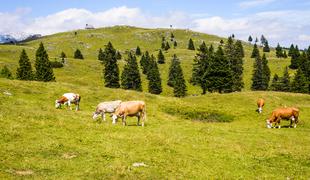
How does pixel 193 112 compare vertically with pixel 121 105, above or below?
below

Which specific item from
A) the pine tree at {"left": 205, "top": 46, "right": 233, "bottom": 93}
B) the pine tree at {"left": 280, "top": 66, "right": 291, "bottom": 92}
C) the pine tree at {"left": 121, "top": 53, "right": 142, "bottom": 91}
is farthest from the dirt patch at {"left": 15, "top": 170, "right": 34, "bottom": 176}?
the pine tree at {"left": 280, "top": 66, "right": 291, "bottom": 92}

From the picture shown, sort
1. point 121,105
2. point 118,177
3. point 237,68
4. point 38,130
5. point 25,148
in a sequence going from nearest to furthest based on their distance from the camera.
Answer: point 118,177 → point 25,148 → point 38,130 → point 121,105 → point 237,68

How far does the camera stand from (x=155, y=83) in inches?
5261

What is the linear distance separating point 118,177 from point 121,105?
49.6 ft

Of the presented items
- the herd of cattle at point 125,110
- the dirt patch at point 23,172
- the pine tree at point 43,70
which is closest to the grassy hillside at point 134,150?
the dirt patch at point 23,172

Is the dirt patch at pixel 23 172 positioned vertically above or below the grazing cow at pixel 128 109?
below

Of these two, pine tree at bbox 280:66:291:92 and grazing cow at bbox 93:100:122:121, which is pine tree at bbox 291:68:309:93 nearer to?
pine tree at bbox 280:66:291:92

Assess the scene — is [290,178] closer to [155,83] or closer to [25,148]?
[25,148]

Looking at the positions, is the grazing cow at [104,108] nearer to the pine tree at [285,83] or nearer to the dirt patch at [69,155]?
the dirt patch at [69,155]

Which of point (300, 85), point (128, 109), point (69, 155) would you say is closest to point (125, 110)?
point (128, 109)

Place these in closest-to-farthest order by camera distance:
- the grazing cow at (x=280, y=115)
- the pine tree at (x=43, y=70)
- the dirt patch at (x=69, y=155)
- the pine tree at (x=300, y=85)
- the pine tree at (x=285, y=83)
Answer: the dirt patch at (x=69, y=155), the grazing cow at (x=280, y=115), the pine tree at (x=43, y=70), the pine tree at (x=300, y=85), the pine tree at (x=285, y=83)

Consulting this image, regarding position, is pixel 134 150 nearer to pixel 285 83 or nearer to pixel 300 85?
pixel 300 85

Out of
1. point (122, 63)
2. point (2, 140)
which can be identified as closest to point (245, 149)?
point (2, 140)

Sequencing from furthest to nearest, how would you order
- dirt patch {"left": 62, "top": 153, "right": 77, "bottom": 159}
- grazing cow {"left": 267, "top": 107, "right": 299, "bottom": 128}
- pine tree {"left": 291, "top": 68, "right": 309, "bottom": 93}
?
pine tree {"left": 291, "top": 68, "right": 309, "bottom": 93} → grazing cow {"left": 267, "top": 107, "right": 299, "bottom": 128} → dirt patch {"left": 62, "top": 153, "right": 77, "bottom": 159}
